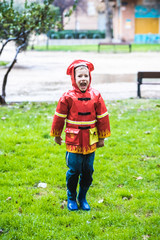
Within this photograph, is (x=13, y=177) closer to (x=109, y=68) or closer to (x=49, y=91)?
(x=49, y=91)

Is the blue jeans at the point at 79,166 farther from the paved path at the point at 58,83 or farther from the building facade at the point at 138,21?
the building facade at the point at 138,21

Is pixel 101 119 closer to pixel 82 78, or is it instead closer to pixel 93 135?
pixel 93 135

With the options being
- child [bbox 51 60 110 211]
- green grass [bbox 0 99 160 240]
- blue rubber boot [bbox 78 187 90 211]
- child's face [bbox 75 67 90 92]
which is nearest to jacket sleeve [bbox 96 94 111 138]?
child [bbox 51 60 110 211]

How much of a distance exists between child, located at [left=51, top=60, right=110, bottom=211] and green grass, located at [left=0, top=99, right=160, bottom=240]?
0.51m

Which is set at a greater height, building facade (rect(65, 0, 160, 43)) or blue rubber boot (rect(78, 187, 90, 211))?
building facade (rect(65, 0, 160, 43))

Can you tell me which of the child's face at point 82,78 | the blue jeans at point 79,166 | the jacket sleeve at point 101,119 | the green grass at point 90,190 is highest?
the child's face at point 82,78

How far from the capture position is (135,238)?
10.6ft

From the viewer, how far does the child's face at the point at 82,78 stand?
10.9 ft

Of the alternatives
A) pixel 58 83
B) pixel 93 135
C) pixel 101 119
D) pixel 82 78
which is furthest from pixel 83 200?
pixel 58 83

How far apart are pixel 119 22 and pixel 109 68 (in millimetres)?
27461

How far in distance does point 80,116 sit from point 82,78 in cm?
36

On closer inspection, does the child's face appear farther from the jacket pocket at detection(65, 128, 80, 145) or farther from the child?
the jacket pocket at detection(65, 128, 80, 145)

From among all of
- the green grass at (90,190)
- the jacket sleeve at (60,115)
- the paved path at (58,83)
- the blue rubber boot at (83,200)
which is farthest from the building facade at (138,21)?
the jacket sleeve at (60,115)

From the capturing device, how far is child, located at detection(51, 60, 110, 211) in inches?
132
